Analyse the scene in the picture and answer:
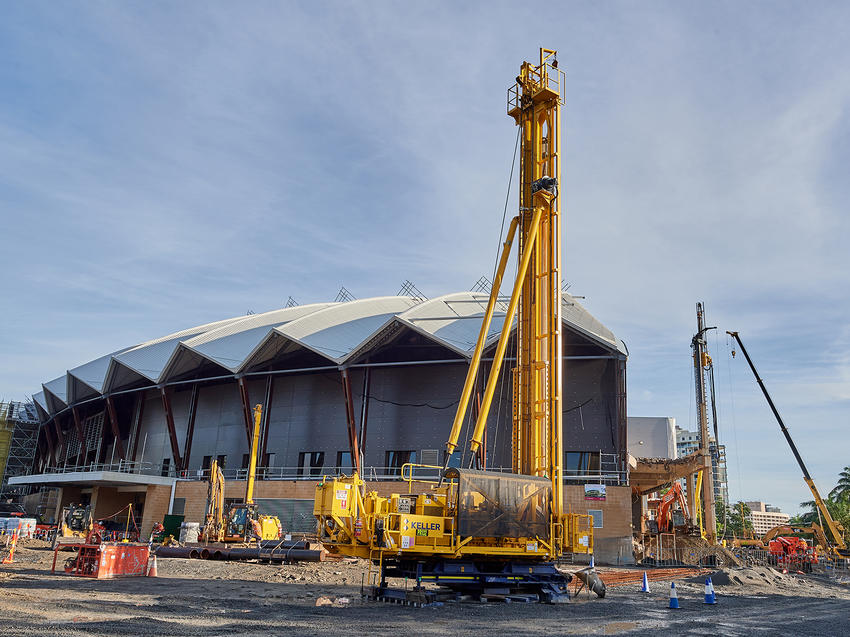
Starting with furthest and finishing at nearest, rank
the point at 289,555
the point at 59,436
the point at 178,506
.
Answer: the point at 59,436 < the point at 178,506 < the point at 289,555

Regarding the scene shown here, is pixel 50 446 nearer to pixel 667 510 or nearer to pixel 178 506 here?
pixel 178 506

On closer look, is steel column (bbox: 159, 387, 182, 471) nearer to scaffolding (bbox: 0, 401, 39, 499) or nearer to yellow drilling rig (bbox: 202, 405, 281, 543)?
yellow drilling rig (bbox: 202, 405, 281, 543)

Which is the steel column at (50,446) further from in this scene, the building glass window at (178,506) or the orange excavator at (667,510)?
the orange excavator at (667,510)

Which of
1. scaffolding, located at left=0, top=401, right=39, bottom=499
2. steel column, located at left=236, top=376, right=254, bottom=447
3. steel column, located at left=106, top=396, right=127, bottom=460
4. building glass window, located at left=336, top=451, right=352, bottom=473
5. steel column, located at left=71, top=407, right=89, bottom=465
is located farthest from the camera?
scaffolding, located at left=0, top=401, right=39, bottom=499

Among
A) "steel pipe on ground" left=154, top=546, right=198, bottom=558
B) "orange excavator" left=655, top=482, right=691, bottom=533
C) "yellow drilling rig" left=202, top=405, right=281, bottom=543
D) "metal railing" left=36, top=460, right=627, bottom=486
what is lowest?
"steel pipe on ground" left=154, top=546, right=198, bottom=558

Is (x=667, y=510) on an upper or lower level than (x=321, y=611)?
upper

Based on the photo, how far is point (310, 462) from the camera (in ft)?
146

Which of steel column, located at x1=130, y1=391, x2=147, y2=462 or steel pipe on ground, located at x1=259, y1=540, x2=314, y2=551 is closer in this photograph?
steel pipe on ground, located at x1=259, y1=540, x2=314, y2=551

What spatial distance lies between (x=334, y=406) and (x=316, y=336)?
4.86 m

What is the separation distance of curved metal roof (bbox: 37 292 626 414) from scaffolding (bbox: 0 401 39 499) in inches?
1285

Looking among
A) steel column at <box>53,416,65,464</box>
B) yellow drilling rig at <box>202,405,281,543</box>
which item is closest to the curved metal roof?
yellow drilling rig at <box>202,405,281,543</box>

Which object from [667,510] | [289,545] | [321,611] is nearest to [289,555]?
[289,545]

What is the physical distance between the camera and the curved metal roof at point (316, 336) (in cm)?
3944

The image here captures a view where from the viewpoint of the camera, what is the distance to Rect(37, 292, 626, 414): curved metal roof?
39.4 m
